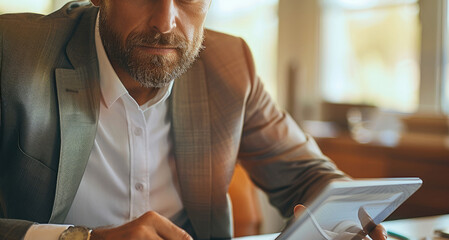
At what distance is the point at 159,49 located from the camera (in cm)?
126

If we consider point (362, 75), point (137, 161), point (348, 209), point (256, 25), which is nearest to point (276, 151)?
point (137, 161)

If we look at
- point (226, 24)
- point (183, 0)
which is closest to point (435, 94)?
point (226, 24)

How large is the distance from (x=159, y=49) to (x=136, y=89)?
0.24m

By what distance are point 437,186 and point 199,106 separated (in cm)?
197

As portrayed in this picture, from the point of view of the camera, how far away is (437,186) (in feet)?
9.70

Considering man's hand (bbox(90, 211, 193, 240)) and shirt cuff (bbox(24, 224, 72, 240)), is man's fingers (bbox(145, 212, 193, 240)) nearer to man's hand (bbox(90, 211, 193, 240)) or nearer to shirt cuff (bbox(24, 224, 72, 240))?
man's hand (bbox(90, 211, 193, 240))

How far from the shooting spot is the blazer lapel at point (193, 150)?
147 cm

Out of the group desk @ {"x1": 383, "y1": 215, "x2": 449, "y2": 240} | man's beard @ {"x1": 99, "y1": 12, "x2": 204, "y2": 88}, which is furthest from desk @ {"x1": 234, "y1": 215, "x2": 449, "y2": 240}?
man's beard @ {"x1": 99, "y1": 12, "x2": 204, "y2": 88}

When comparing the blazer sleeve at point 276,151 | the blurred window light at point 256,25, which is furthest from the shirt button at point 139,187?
the blurred window light at point 256,25

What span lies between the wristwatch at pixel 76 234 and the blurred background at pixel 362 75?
1.84 metres

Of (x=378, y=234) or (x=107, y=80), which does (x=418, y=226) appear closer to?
(x=378, y=234)

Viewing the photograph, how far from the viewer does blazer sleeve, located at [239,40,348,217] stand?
5.21 feet

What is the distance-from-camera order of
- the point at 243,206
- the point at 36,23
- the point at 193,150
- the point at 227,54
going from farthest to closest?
the point at 243,206
the point at 227,54
the point at 193,150
the point at 36,23

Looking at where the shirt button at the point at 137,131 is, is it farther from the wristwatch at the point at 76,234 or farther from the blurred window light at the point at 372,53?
the blurred window light at the point at 372,53
